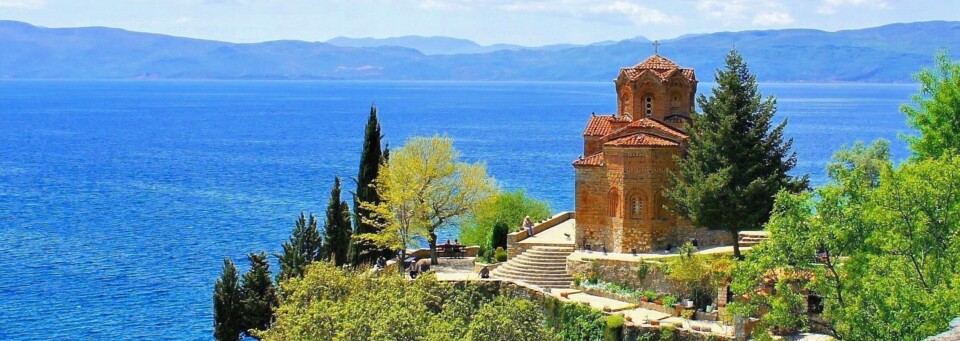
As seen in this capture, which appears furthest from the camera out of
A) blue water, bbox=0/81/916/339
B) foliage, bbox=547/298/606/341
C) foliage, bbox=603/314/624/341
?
blue water, bbox=0/81/916/339

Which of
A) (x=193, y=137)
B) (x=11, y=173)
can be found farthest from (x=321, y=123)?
(x=11, y=173)

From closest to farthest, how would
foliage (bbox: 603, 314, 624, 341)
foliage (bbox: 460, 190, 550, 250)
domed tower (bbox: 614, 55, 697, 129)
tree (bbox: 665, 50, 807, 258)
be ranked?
foliage (bbox: 603, 314, 624, 341)
tree (bbox: 665, 50, 807, 258)
domed tower (bbox: 614, 55, 697, 129)
foliage (bbox: 460, 190, 550, 250)

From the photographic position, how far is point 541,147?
131 meters

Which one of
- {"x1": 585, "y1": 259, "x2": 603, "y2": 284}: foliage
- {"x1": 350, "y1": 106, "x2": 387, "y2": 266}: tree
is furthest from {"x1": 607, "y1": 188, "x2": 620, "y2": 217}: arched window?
{"x1": 350, "y1": 106, "x2": 387, "y2": 266}: tree

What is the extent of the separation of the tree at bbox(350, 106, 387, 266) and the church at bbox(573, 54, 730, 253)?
8.56 m

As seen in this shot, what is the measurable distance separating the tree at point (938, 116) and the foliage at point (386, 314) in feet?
43.1

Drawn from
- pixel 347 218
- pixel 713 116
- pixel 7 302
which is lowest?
pixel 7 302

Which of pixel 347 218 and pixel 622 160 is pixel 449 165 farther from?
pixel 622 160

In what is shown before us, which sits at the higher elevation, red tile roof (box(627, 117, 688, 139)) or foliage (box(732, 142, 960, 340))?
red tile roof (box(627, 117, 688, 139))

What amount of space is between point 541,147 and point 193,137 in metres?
48.6

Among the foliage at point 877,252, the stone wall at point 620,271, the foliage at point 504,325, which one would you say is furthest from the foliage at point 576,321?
the foliage at point 877,252

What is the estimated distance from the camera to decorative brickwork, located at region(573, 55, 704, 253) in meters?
40.5

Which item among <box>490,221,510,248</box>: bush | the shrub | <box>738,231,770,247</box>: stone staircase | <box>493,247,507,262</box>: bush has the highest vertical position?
<box>738,231,770,247</box>: stone staircase

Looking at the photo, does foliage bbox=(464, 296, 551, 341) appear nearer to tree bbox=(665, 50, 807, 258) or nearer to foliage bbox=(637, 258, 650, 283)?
foliage bbox=(637, 258, 650, 283)
